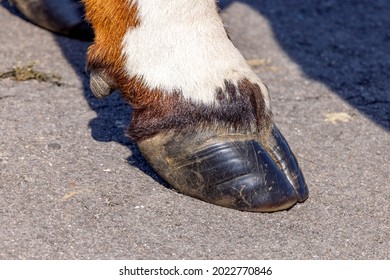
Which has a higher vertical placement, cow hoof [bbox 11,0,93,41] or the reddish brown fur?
the reddish brown fur

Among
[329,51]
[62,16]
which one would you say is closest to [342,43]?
[329,51]

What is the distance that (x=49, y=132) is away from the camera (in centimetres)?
271

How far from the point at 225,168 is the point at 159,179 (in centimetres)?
26

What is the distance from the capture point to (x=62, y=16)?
337 cm

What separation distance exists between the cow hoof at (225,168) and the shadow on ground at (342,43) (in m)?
0.84

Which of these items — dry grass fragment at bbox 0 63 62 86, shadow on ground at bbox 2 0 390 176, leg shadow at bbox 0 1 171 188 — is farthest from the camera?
dry grass fragment at bbox 0 63 62 86

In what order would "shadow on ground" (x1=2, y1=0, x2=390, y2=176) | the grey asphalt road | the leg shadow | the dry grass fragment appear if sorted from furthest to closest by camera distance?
the dry grass fragment → "shadow on ground" (x1=2, y1=0, x2=390, y2=176) → the leg shadow → the grey asphalt road

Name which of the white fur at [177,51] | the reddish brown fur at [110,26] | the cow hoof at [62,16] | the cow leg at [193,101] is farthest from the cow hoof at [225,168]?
the cow hoof at [62,16]

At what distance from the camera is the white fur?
2.27m

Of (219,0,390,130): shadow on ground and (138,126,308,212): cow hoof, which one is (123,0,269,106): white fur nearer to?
(138,126,308,212): cow hoof

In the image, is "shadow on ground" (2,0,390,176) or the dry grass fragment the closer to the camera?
"shadow on ground" (2,0,390,176)

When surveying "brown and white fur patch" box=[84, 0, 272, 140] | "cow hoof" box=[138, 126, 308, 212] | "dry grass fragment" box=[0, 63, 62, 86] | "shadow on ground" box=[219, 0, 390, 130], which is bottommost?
"shadow on ground" box=[219, 0, 390, 130]

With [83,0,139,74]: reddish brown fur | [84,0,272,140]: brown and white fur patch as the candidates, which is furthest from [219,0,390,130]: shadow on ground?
[83,0,139,74]: reddish brown fur

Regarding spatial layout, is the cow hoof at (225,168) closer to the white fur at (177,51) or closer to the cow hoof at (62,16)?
the white fur at (177,51)
